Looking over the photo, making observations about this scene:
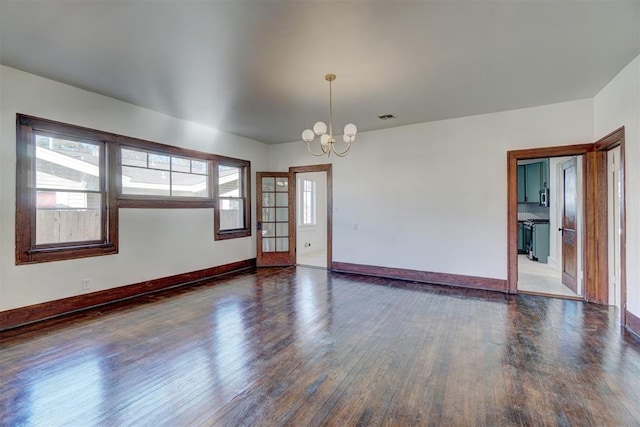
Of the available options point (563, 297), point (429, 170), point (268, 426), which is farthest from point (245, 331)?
point (563, 297)

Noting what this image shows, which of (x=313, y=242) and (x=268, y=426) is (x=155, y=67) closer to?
(x=268, y=426)

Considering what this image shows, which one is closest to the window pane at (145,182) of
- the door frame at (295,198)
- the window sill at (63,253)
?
the window sill at (63,253)

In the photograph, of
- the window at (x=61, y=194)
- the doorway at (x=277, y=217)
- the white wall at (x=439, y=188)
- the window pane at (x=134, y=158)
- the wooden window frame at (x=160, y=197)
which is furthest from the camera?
the doorway at (x=277, y=217)

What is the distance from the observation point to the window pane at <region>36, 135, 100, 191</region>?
3586 millimetres

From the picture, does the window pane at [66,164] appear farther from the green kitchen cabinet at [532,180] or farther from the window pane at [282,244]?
the green kitchen cabinet at [532,180]

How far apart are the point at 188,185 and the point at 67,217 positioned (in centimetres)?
186

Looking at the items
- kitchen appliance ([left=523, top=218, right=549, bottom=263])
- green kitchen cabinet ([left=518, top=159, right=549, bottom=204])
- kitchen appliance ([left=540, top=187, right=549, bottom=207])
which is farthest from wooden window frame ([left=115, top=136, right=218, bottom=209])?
green kitchen cabinet ([left=518, top=159, right=549, bottom=204])

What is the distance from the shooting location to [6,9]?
7.51ft

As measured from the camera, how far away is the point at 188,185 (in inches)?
212

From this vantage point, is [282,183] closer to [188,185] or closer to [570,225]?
[188,185]

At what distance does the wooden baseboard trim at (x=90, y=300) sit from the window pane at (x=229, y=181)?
1.53m

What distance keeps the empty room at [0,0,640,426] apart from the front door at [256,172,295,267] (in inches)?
19.8

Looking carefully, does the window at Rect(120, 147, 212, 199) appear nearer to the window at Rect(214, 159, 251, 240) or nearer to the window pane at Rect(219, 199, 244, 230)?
the window at Rect(214, 159, 251, 240)

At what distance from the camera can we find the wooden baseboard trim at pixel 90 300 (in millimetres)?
3319
